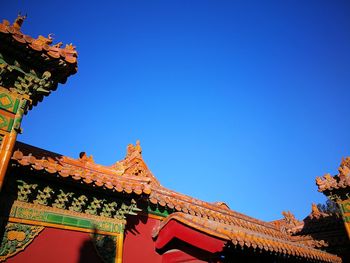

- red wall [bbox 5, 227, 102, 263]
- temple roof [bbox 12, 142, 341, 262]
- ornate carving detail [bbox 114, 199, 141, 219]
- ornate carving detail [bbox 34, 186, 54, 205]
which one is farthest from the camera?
ornate carving detail [bbox 114, 199, 141, 219]

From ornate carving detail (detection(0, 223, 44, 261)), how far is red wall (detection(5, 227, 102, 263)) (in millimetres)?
85

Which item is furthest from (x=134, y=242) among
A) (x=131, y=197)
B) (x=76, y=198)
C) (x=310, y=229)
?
(x=310, y=229)

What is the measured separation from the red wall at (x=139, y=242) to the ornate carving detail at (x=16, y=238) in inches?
81.3

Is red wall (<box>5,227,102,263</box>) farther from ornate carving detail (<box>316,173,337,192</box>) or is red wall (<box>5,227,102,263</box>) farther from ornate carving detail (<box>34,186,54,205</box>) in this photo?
ornate carving detail (<box>316,173,337,192</box>)

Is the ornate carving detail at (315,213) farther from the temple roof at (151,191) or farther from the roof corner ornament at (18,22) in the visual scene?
the roof corner ornament at (18,22)

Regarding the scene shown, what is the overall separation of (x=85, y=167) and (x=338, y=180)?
8677 mm

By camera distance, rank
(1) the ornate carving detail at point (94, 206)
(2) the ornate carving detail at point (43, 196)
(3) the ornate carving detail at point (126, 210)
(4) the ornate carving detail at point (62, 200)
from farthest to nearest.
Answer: (3) the ornate carving detail at point (126, 210), (1) the ornate carving detail at point (94, 206), (4) the ornate carving detail at point (62, 200), (2) the ornate carving detail at point (43, 196)

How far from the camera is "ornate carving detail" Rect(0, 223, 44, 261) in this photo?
4.67 metres

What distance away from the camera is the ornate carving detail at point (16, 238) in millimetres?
4670

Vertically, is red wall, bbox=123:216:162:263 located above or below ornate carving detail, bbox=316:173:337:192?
below

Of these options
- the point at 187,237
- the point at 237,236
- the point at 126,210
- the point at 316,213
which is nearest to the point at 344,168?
the point at 316,213

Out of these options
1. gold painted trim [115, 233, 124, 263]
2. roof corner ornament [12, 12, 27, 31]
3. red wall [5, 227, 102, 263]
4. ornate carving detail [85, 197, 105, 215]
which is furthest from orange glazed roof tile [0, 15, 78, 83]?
gold painted trim [115, 233, 124, 263]

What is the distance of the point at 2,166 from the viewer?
4719mm

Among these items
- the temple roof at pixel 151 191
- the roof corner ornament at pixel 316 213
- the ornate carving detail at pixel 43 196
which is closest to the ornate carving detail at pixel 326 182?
the temple roof at pixel 151 191
